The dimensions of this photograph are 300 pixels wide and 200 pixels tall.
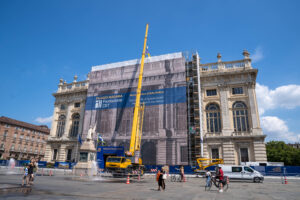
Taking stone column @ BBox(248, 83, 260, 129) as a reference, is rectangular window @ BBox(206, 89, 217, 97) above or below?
above

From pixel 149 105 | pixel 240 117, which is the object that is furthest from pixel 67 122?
pixel 240 117

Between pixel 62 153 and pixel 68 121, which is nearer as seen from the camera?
pixel 62 153

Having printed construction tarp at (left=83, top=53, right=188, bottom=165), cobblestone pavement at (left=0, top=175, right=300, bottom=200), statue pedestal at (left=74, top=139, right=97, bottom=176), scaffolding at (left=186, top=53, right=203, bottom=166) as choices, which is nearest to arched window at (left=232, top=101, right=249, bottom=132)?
scaffolding at (left=186, top=53, right=203, bottom=166)

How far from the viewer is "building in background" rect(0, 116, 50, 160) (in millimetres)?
58688

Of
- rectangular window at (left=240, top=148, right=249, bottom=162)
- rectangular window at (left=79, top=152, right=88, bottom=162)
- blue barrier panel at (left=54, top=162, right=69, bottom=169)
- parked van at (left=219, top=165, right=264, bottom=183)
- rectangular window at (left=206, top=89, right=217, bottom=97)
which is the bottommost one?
blue barrier panel at (left=54, top=162, right=69, bottom=169)

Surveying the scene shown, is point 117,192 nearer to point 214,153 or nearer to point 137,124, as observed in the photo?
point 137,124

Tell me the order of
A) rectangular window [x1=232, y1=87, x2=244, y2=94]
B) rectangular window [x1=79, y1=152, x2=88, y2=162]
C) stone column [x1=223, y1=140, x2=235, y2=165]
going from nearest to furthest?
1. rectangular window [x1=79, y1=152, x2=88, y2=162]
2. stone column [x1=223, y1=140, x2=235, y2=165]
3. rectangular window [x1=232, y1=87, x2=244, y2=94]

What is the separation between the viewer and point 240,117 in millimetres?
30750

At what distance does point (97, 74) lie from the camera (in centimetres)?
3972

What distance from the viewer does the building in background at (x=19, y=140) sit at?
58.7 meters

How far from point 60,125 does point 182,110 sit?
26799 millimetres

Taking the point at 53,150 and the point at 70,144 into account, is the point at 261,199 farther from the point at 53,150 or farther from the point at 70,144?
the point at 53,150

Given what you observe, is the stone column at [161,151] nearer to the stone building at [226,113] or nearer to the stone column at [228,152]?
the stone building at [226,113]

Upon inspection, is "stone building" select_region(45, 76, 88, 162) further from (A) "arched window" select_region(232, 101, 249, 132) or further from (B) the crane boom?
(A) "arched window" select_region(232, 101, 249, 132)
